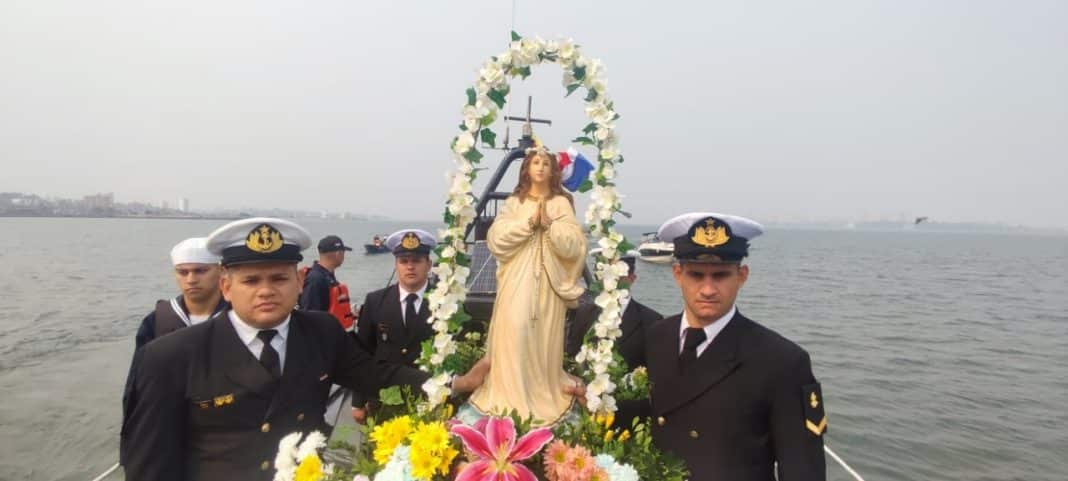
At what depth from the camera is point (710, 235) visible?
2.89m

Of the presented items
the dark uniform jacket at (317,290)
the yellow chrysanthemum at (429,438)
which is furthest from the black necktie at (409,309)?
the yellow chrysanthemum at (429,438)

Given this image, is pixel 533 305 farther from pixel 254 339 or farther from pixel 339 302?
pixel 339 302

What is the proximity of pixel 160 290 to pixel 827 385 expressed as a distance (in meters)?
34.1

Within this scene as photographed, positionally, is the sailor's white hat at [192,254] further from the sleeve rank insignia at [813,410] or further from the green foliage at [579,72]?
the sleeve rank insignia at [813,410]

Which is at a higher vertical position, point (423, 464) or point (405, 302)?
point (405, 302)

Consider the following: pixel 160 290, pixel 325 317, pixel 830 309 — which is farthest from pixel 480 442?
pixel 160 290

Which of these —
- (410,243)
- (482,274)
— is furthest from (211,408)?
(482,274)

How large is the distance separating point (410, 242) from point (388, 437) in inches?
140

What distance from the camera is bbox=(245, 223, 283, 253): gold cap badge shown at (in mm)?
2865

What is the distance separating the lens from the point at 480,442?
2568 millimetres

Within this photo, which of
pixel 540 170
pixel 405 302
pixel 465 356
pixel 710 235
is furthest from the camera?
pixel 405 302

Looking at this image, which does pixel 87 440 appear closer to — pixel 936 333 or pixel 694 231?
pixel 694 231

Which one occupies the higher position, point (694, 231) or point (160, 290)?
point (694, 231)

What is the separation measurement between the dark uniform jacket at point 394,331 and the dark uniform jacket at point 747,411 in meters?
3.61
